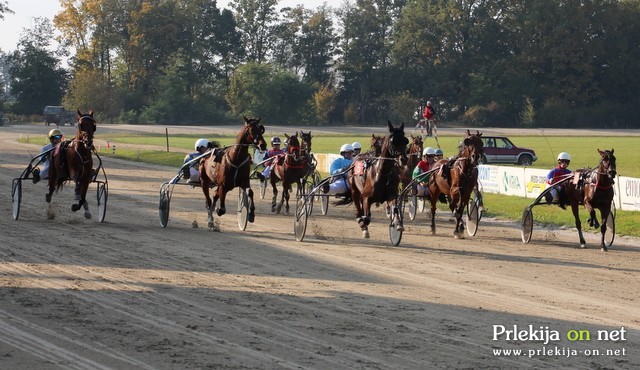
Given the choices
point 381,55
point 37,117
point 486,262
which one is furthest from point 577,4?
point 486,262

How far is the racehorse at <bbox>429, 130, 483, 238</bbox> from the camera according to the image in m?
19.0

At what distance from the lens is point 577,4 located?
93.1 m

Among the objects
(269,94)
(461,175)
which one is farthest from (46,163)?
(269,94)

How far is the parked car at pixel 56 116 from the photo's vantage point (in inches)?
3393

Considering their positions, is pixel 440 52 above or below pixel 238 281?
above

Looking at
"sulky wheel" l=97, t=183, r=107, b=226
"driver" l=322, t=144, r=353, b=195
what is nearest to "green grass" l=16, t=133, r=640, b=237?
"driver" l=322, t=144, r=353, b=195

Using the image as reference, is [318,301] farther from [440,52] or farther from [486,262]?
[440,52]

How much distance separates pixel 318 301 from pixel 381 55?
297ft

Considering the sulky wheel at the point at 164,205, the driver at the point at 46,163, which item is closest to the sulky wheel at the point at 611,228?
the sulky wheel at the point at 164,205

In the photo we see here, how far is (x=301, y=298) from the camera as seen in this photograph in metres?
12.3

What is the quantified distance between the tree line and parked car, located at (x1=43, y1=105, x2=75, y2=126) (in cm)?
659

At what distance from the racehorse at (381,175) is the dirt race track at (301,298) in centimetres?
77

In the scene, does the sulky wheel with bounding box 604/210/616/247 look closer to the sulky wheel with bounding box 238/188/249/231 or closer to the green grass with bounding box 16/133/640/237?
the green grass with bounding box 16/133/640/237

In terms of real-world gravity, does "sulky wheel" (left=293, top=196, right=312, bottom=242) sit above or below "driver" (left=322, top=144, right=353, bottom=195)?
below
